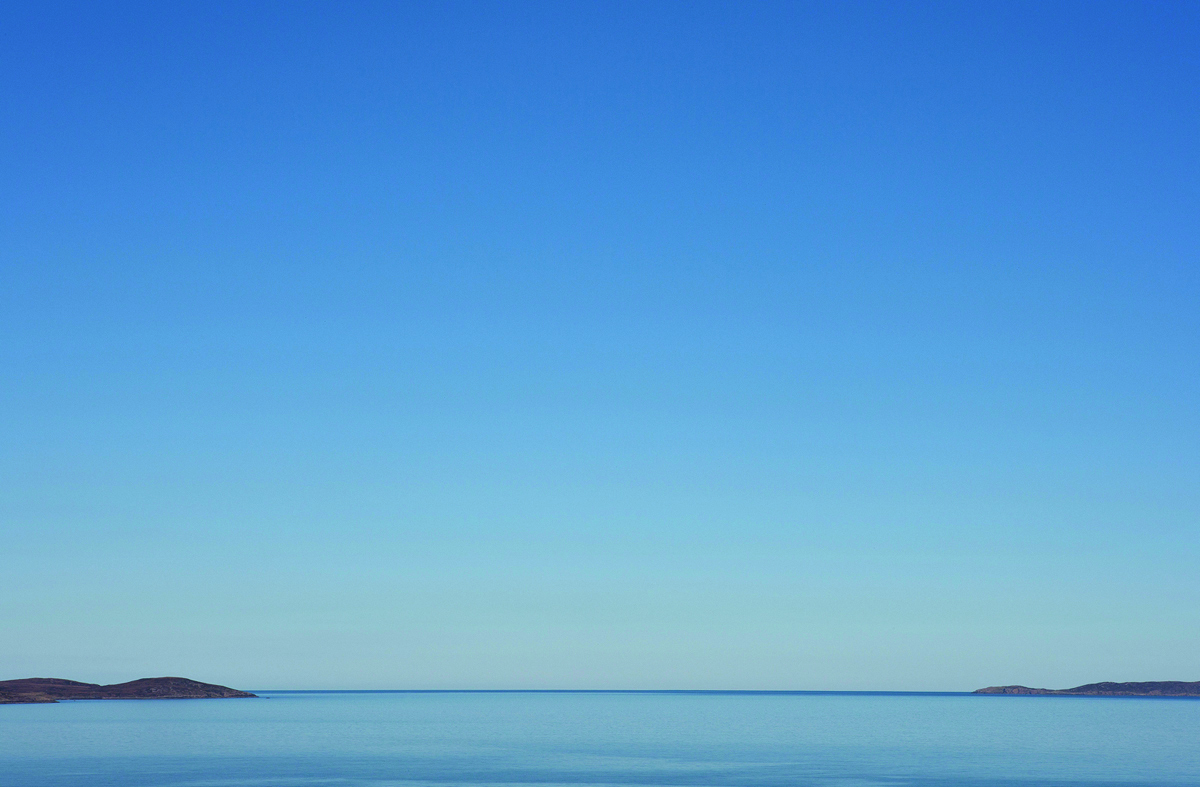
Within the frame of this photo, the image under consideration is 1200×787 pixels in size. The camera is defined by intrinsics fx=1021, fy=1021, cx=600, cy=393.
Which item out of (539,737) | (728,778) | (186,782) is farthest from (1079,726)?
(186,782)

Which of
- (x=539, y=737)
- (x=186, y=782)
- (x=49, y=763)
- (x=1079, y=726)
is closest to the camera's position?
(x=186, y=782)

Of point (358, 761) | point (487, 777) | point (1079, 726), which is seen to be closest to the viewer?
point (487, 777)

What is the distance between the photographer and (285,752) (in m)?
85.3

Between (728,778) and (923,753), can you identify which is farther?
(923,753)

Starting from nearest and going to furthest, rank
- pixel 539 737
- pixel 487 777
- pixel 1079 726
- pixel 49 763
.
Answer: pixel 487 777
pixel 49 763
pixel 539 737
pixel 1079 726

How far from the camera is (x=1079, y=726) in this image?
141625 millimetres

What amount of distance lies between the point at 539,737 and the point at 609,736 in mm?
7712

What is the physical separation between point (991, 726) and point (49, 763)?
119 meters

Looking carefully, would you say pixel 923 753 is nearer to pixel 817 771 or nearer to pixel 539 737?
pixel 817 771

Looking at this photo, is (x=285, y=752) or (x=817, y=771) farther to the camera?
(x=285, y=752)

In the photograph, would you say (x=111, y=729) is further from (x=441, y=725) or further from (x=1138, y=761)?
(x=1138, y=761)

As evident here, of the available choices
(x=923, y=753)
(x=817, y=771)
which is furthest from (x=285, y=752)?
(x=923, y=753)

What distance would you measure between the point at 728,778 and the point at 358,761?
28738mm

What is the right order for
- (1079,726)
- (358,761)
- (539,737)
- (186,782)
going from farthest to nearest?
(1079,726) < (539,737) < (358,761) < (186,782)
